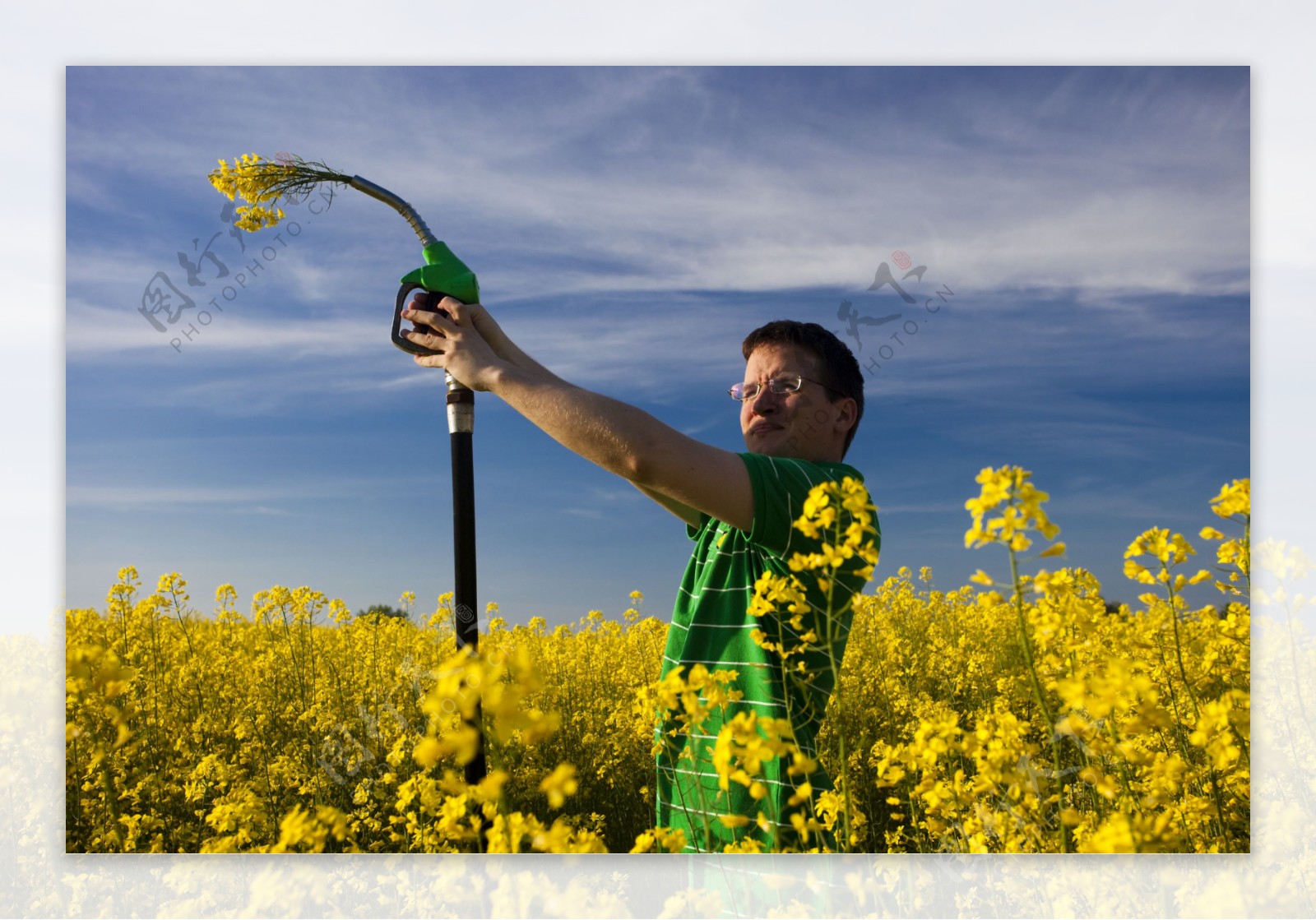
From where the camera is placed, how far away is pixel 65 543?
225 centimetres

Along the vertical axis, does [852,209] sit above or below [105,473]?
above

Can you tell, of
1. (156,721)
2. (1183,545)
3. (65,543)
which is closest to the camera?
(1183,545)

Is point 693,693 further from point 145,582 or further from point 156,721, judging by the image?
point 156,721

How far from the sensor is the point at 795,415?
203cm

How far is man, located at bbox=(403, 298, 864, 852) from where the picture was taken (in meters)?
1.62

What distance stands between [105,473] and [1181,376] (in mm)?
2597

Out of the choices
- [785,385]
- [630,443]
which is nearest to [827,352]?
[785,385]

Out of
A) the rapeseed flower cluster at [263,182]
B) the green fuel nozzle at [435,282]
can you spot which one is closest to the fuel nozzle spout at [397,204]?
the green fuel nozzle at [435,282]

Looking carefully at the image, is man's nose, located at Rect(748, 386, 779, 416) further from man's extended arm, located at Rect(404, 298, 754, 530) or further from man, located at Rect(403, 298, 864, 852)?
man's extended arm, located at Rect(404, 298, 754, 530)

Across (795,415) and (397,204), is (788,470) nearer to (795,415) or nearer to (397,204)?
(795,415)

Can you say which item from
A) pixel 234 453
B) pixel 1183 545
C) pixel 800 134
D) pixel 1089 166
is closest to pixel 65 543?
pixel 234 453

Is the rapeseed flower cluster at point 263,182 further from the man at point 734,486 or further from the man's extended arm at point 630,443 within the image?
the man's extended arm at point 630,443

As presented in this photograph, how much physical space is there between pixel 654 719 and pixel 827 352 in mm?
846

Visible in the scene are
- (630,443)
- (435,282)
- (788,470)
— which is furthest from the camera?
(435,282)
